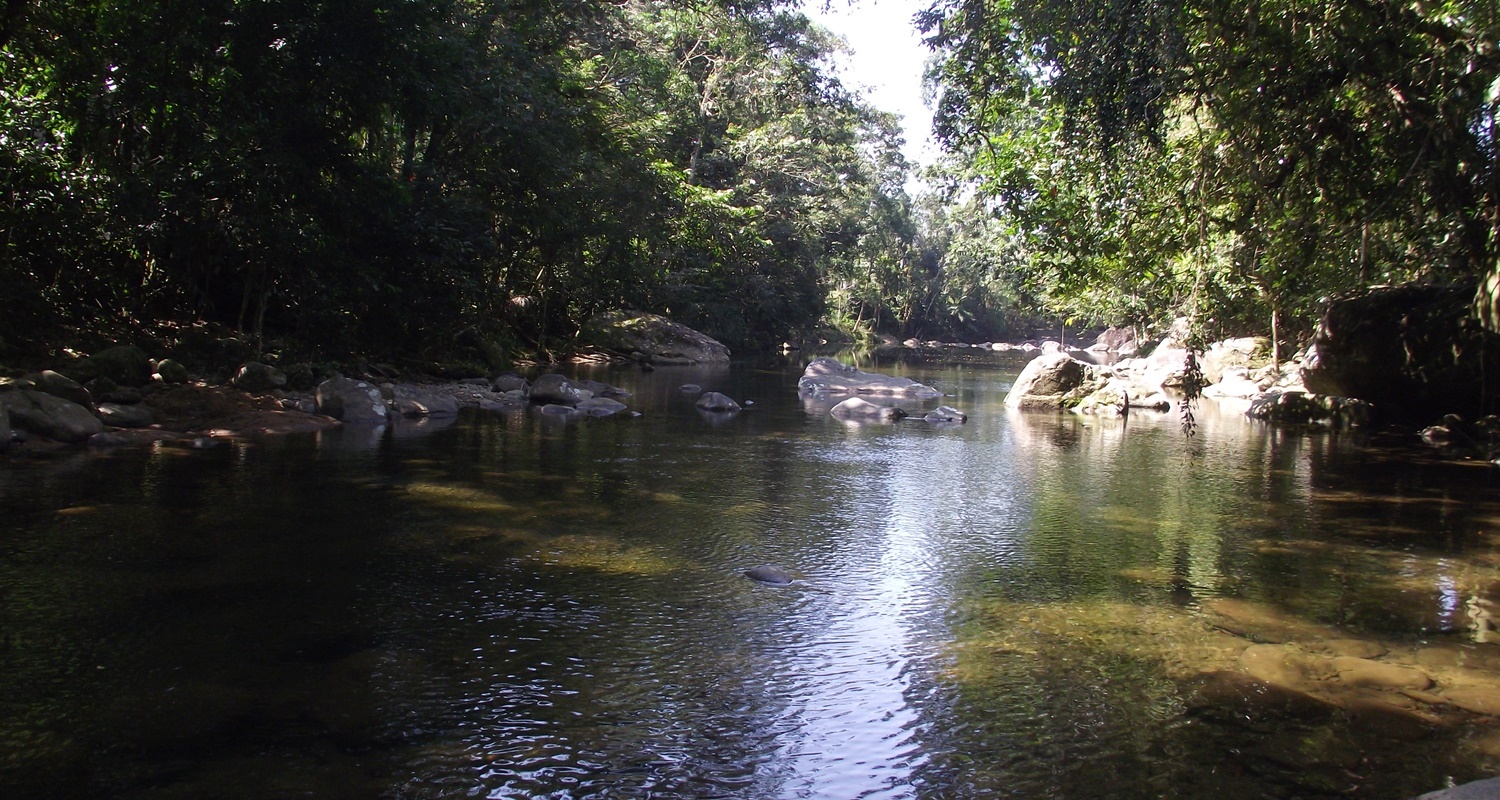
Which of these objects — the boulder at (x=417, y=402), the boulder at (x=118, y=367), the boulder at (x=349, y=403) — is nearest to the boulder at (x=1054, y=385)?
the boulder at (x=417, y=402)

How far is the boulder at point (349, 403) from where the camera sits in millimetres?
12742

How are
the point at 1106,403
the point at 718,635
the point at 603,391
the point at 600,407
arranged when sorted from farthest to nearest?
the point at 1106,403
the point at 603,391
the point at 600,407
the point at 718,635

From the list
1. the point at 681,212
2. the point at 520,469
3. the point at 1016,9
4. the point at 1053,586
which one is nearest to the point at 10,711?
the point at 1053,586

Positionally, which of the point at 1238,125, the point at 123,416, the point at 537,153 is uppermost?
the point at 537,153

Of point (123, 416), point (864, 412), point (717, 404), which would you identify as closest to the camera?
point (123, 416)

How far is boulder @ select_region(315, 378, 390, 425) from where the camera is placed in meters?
12.7

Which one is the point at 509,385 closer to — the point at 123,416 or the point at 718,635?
the point at 123,416

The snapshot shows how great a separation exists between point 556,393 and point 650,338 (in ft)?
44.7

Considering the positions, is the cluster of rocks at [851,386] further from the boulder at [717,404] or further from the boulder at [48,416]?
the boulder at [48,416]

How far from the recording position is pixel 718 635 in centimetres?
502

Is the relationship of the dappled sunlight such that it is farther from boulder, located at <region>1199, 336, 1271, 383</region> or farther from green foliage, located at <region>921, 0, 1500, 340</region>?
boulder, located at <region>1199, 336, 1271, 383</region>

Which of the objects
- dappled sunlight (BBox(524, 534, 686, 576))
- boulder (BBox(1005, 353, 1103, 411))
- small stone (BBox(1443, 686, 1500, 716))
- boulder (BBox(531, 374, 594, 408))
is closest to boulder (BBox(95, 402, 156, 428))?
boulder (BBox(531, 374, 594, 408))

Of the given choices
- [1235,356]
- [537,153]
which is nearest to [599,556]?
[537,153]

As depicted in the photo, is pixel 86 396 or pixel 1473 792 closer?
pixel 1473 792
